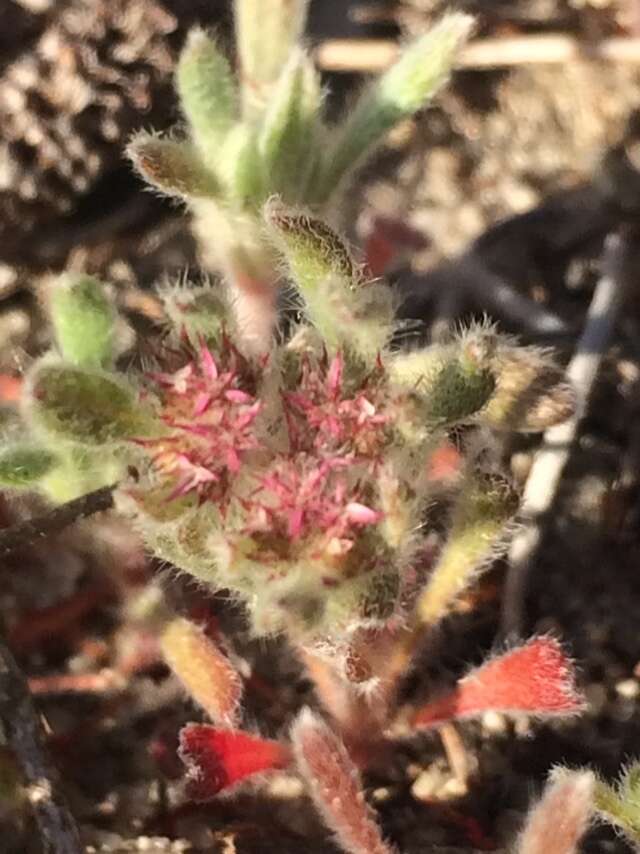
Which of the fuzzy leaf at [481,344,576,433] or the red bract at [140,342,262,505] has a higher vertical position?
the red bract at [140,342,262,505]

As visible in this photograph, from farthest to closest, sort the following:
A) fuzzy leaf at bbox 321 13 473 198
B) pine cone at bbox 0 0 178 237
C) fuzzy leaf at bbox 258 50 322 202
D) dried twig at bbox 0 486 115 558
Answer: pine cone at bbox 0 0 178 237 < fuzzy leaf at bbox 321 13 473 198 < fuzzy leaf at bbox 258 50 322 202 < dried twig at bbox 0 486 115 558

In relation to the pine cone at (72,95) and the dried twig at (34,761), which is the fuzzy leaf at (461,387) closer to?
the dried twig at (34,761)

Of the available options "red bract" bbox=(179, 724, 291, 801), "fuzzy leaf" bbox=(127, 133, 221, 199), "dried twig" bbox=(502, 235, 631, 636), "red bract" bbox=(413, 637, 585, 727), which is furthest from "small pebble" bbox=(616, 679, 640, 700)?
"fuzzy leaf" bbox=(127, 133, 221, 199)

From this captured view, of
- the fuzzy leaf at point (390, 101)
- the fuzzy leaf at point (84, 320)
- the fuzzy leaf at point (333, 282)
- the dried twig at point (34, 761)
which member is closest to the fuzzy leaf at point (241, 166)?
the fuzzy leaf at point (390, 101)

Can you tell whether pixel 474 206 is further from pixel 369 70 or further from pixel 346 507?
pixel 346 507

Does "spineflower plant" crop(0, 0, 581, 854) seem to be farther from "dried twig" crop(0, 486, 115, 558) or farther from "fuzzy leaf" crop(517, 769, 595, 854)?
"fuzzy leaf" crop(517, 769, 595, 854)

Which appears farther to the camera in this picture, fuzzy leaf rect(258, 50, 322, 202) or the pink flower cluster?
fuzzy leaf rect(258, 50, 322, 202)
